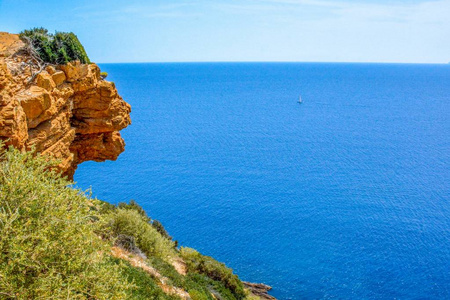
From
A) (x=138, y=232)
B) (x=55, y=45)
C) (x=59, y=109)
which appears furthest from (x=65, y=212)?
(x=138, y=232)

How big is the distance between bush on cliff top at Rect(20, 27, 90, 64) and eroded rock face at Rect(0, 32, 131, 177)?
0.43 metres

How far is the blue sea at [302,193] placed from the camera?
43250 millimetres

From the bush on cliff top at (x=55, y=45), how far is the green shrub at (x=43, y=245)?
7300 mm

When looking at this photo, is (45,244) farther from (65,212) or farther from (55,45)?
(55,45)

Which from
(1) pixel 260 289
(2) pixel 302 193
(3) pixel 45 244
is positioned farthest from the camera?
(2) pixel 302 193

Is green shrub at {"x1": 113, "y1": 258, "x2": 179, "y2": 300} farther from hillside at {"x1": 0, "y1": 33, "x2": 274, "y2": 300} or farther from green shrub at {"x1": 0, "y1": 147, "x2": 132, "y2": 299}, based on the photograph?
green shrub at {"x1": 0, "y1": 147, "x2": 132, "y2": 299}

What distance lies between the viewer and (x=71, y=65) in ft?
58.5

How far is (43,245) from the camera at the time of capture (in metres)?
9.45

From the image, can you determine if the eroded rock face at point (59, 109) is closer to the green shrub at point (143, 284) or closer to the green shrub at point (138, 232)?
the green shrub at point (138, 232)

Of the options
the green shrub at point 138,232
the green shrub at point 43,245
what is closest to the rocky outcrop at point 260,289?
the green shrub at point 138,232

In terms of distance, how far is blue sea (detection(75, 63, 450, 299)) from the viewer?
142 feet

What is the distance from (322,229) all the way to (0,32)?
153 ft

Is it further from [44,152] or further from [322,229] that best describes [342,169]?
[44,152]

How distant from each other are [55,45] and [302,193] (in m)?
51.7
